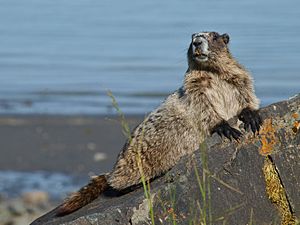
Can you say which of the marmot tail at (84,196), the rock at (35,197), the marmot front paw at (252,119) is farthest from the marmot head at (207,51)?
the rock at (35,197)

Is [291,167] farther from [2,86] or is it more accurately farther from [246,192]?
[2,86]

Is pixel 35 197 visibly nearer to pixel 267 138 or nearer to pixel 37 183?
pixel 37 183

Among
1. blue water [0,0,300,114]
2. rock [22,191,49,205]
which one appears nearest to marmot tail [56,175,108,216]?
rock [22,191,49,205]

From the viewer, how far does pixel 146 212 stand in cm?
595

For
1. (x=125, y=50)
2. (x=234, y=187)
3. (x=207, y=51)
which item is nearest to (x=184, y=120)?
(x=207, y=51)

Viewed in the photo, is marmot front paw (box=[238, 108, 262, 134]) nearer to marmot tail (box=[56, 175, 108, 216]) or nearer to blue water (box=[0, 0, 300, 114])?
marmot tail (box=[56, 175, 108, 216])

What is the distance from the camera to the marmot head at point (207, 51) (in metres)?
7.40

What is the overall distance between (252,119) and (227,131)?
9.2 inches

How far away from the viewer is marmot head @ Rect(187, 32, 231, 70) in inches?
291

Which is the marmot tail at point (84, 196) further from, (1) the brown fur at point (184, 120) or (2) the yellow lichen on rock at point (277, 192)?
(2) the yellow lichen on rock at point (277, 192)

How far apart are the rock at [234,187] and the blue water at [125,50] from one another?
1131 cm

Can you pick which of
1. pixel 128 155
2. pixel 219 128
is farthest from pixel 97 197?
pixel 219 128

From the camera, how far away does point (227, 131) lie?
6500 millimetres

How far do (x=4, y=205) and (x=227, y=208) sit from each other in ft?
22.9
